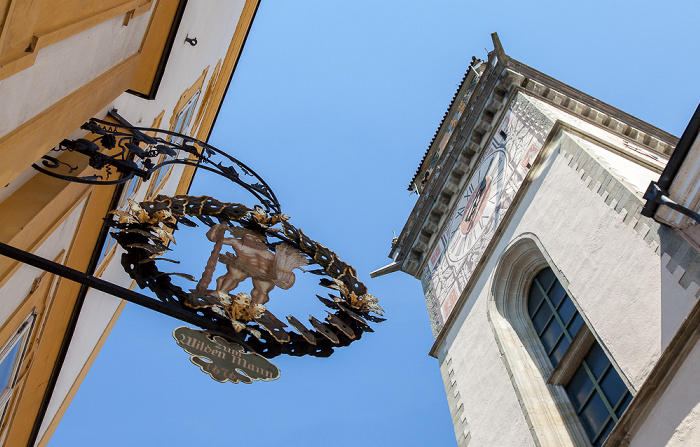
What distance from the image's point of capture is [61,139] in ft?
16.2

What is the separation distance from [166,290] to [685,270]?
613 cm

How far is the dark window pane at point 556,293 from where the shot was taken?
36.3ft

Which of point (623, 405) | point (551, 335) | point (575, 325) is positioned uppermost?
point (575, 325)

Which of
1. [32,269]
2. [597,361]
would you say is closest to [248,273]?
[32,269]

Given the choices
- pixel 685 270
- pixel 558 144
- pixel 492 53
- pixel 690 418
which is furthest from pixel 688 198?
pixel 492 53

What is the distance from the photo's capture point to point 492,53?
693 inches

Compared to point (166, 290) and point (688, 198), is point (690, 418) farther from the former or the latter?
point (166, 290)

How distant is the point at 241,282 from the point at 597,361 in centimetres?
663

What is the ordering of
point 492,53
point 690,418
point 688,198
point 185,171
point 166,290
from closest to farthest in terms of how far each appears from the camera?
point 166,290 → point 690,418 → point 688,198 → point 185,171 → point 492,53

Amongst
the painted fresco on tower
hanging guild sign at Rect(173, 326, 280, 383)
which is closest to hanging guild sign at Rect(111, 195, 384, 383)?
hanging guild sign at Rect(173, 326, 280, 383)

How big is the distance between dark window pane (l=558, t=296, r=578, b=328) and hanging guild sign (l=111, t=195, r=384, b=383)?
6.13m

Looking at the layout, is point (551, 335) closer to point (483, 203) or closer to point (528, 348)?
point (528, 348)

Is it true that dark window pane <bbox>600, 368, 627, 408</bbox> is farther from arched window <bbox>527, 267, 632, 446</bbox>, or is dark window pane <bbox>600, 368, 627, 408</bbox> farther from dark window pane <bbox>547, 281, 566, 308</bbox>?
dark window pane <bbox>547, 281, 566, 308</bbox>

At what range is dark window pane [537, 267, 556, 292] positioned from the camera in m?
11.6
